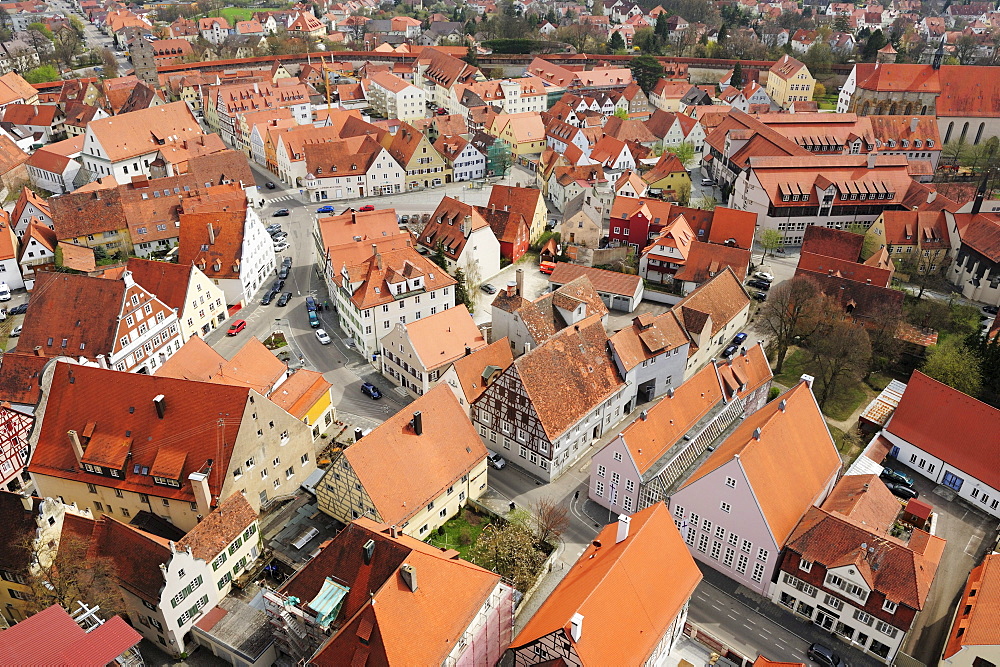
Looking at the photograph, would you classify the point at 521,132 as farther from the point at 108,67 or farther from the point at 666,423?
the point at 108,67

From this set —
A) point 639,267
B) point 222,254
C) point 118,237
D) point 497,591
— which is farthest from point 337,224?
point 497,591

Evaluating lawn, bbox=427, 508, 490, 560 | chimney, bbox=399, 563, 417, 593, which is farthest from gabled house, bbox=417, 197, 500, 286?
chimney, bbox=399, 563, 417, 593

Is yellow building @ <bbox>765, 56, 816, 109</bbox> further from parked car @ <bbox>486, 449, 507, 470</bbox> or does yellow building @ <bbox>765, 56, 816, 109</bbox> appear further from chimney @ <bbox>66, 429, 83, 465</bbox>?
chimney @ <bbox>66, 429, 83, 465</bbox>

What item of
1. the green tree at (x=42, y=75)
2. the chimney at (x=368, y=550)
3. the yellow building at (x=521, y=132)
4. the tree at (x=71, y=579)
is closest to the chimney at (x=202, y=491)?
the tree at (x=71, y=579)

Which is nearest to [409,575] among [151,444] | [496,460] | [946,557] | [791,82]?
[496,460]

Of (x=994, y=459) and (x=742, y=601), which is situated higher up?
(x=994, y=459)

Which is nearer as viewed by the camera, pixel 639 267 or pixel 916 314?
pixel 916 314

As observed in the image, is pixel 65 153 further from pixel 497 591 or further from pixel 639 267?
pixel 497 591
